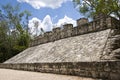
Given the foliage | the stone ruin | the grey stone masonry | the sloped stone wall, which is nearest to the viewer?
the sloped stone wall

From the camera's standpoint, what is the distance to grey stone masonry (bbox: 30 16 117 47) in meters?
9.21

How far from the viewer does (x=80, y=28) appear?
36.8 feet

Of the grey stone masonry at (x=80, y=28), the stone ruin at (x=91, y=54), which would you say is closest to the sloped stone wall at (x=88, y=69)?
the stone ruin at (x=91, y=54)

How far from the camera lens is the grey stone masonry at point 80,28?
30.2 feet

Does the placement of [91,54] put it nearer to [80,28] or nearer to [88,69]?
[88,69]

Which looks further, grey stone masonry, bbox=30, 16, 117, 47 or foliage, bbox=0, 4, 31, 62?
foliage, bbox=0, 4, 31, 62

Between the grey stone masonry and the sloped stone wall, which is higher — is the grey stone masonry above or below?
above

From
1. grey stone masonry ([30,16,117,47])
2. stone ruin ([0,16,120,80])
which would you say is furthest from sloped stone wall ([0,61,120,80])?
grey stone masonry ([30,16,117,47])

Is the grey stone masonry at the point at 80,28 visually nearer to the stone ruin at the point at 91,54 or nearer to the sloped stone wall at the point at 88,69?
the stone ruin at the point at 91,54

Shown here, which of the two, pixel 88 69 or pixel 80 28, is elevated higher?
pixel 80 28

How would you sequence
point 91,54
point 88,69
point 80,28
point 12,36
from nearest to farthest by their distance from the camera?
1. point 88,69
2. point 91,54
3. point 80,28
4. point 12,36

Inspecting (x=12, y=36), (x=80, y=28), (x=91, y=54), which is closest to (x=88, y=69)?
(x=91, y=54)

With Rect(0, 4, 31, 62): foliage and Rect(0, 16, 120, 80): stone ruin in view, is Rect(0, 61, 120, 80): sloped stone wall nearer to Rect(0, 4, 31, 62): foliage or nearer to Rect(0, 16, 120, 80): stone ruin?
Rect(0, 16, 120, 80): stone ruin

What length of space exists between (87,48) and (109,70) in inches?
118
